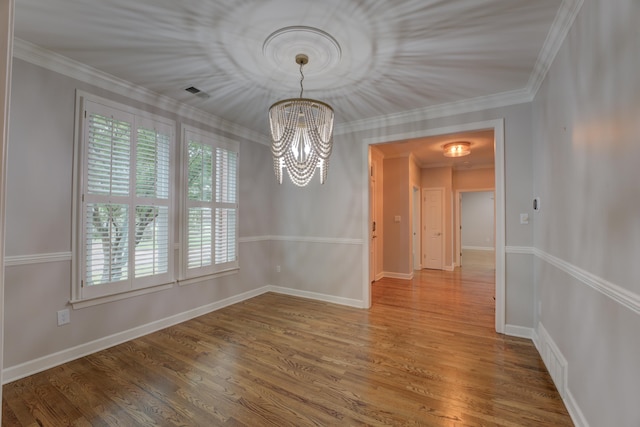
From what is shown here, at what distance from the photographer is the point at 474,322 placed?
11.6 feet

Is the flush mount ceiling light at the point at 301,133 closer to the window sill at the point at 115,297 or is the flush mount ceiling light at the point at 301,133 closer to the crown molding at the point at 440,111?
the crown molding at the point at 440,111

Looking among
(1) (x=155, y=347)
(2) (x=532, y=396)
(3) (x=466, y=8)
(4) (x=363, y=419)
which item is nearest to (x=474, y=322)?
(2) (x=532, y=396)

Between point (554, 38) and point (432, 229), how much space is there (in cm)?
566

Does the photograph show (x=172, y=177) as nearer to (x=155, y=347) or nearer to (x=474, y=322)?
(x=155, y=347)

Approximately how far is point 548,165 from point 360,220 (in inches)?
87.8

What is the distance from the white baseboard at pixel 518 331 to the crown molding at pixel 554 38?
2557mm

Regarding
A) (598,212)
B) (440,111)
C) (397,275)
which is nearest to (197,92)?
(440,111)

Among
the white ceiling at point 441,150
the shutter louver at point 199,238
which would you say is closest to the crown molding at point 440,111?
the white ceiling at point 441,150

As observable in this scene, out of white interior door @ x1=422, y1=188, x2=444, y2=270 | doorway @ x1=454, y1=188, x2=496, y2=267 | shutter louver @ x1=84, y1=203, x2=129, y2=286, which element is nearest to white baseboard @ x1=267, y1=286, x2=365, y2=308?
shutter louver @ x1=84, y1=203, x2=129, y2=286

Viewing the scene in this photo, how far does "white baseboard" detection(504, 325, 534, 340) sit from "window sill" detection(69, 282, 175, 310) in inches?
156

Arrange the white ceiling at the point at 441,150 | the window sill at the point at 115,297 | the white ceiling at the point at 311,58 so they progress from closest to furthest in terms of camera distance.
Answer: the white ceiling at the point at 311,58
the window sill at the point at 115,297
the white ceiling at the point at 441,150

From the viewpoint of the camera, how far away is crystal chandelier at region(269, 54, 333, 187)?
101 inches

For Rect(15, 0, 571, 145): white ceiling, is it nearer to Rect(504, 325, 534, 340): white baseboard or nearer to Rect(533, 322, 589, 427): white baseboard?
Rect(533, 322, 589, 427): white baseboard

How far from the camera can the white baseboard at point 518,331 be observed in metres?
3.09
